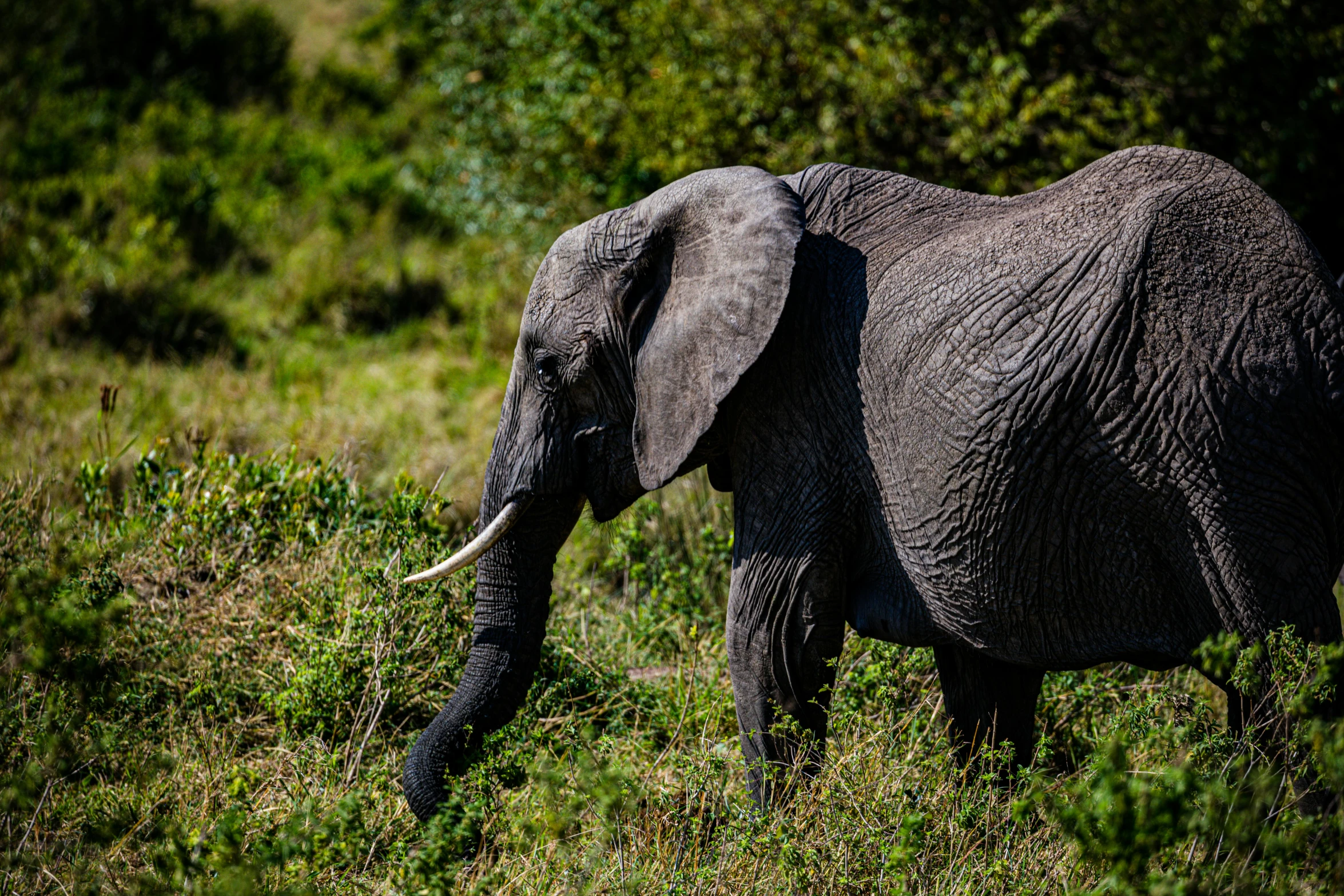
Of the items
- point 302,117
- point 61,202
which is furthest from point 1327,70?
point 302,117

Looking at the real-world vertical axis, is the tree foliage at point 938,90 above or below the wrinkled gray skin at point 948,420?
above

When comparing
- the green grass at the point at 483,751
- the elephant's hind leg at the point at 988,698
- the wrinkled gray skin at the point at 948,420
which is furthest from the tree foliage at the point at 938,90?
the wrinkled gray skin at the point at 948,420

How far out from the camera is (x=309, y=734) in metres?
4.07

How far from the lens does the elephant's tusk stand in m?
3.60

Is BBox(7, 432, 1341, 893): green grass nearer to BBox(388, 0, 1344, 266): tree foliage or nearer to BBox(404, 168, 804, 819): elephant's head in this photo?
Answer: BBox(404, 168, 804, 819): elephant's head

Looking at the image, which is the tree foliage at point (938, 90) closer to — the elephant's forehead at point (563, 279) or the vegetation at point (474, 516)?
the vegetation at point (474, 516)

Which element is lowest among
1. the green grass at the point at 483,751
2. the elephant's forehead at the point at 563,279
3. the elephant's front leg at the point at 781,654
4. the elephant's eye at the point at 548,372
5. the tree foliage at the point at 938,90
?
the green grass at the point at 483,751

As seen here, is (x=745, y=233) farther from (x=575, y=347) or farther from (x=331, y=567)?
(x=331, y=567)

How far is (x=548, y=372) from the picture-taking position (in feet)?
11.5

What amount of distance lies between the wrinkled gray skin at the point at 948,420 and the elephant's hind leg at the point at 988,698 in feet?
0.04

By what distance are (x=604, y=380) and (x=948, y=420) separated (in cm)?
104

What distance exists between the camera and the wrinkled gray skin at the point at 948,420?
103 inches

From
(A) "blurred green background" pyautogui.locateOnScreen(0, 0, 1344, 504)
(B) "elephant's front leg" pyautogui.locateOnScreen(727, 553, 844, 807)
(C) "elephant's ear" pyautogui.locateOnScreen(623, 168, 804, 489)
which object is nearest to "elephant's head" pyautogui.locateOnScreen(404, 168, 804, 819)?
(C) "elephant's ear" pyautogui.locateOnScreen(623, 168, 804, 489)

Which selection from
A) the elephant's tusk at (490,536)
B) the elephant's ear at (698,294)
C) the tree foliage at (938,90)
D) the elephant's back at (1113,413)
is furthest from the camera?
the tree foliage at (938,90)
